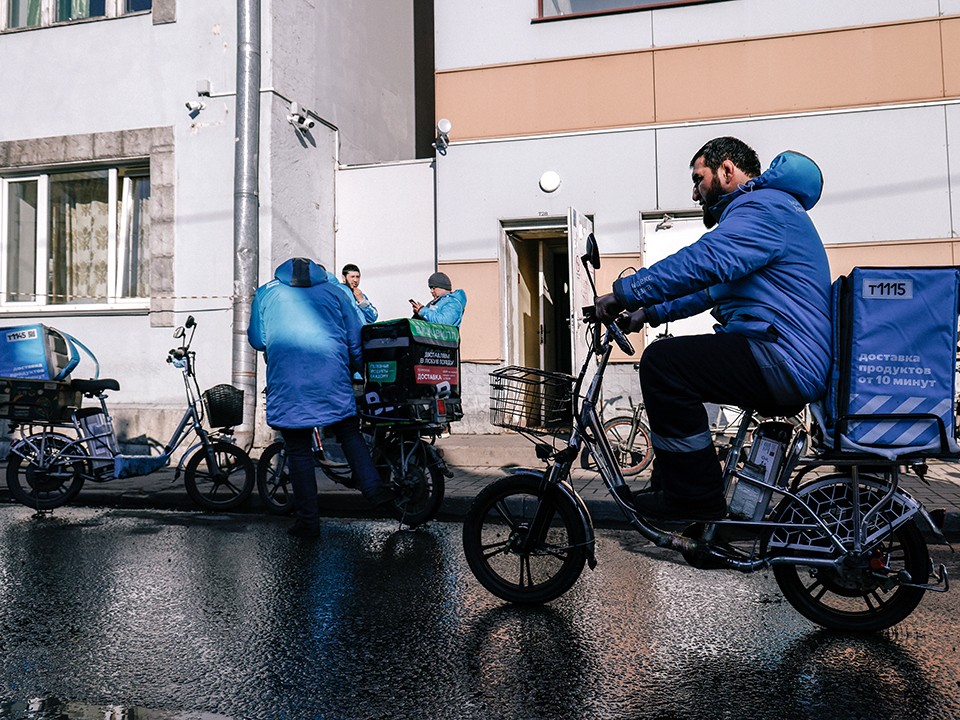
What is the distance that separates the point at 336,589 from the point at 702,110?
25.9 ft

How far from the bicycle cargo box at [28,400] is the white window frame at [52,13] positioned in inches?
238

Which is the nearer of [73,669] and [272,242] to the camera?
[73,669]

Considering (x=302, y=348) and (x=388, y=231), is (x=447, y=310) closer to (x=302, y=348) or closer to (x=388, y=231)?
(x=388, y=231)

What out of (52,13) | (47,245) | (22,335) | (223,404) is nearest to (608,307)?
(223,404)

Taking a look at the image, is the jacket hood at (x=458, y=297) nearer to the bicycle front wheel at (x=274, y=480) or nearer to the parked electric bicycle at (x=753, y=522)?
the bicycle front wheel at (x=274, y=480)

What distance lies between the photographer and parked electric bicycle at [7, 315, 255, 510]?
732 cm

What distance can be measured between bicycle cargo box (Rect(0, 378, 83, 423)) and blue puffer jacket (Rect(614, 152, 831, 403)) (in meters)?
5.56

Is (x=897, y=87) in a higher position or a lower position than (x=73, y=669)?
higher

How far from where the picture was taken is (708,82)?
1060cm

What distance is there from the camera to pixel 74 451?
746cm

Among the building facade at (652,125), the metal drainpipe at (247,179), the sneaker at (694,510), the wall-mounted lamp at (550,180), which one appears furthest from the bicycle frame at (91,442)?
the wall-mounted lamp at (550,180)

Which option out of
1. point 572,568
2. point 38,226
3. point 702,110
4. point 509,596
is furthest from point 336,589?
point 38,226

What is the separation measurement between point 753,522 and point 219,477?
4.76m

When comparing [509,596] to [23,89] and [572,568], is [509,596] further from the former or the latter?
[23,89]
